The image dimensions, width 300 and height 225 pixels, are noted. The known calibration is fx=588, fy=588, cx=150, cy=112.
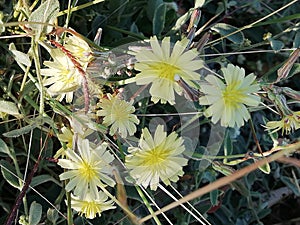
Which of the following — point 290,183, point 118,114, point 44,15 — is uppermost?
point 44,15

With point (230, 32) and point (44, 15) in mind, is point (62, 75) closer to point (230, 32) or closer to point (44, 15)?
point (44, 15)

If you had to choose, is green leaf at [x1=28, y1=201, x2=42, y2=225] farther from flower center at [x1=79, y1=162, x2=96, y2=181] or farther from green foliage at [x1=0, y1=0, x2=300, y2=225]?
flower center at [x1=79, y1=162, x2=96, y2=181]

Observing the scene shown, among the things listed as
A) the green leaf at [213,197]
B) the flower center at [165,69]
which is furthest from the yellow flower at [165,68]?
the green leaf at [213,197]

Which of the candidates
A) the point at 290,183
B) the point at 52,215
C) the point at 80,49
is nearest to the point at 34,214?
the point at 52,215

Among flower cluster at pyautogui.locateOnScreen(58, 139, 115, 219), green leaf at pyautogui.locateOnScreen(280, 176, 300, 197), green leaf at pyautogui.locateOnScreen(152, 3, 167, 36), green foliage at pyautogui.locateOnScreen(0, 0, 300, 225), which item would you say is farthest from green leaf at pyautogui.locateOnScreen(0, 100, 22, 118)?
green leaf at pyautogui.locateOnScreen(280, 176, 300, 197)

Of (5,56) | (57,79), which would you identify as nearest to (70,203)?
(57,79)

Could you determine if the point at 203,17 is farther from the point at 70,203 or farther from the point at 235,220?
the point at 70,203

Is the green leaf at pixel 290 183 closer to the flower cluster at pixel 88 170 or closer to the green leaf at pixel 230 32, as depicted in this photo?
the green leaf at pixel 230 32
